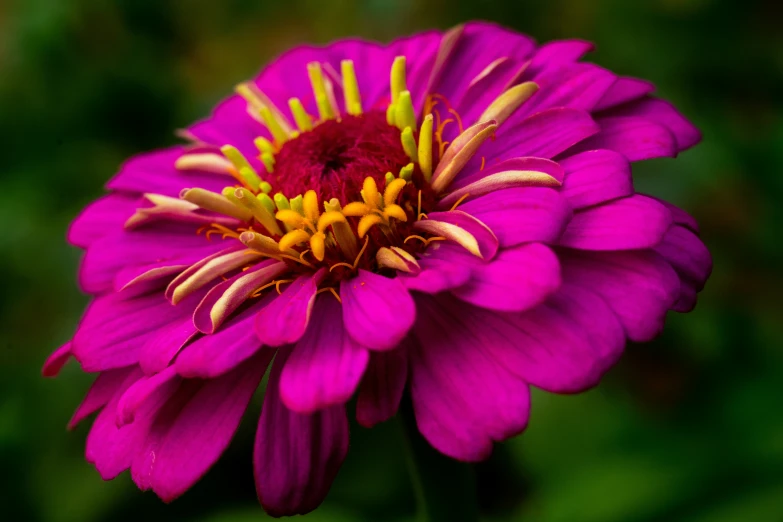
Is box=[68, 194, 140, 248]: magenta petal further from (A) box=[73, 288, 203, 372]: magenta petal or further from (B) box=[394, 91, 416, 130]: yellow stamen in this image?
(B) box=[394, 91, 416, 130]: yellow stamen

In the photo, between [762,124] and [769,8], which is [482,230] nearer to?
[762,124]

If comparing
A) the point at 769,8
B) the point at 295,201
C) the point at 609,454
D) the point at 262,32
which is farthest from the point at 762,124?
the point at 262,32

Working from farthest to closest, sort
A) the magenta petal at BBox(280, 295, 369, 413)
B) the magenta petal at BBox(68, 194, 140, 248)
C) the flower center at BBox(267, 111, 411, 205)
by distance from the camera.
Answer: the magenta petal at BBox(68, 194, 140, 248) < the flower center at BBox(267, 111, 411, 205) < the magenta petal at BBox(280, 295, 369, 413)

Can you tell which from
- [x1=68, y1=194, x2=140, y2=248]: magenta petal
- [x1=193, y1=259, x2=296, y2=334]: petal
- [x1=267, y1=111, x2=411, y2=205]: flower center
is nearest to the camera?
[x1=193, y1=259, x2=296, y2=334]: petal

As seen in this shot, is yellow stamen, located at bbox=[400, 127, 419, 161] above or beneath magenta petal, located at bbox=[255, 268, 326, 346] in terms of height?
above

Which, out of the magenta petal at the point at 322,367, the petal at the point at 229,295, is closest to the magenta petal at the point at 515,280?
the magenta petal at the point at 322,367

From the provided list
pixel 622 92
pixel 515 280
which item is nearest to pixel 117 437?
pixel 515 280

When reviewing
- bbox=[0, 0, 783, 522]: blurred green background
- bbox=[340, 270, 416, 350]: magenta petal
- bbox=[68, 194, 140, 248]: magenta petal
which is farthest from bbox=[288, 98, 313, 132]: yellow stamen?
bbox=[0, 0, 783, 522]: blurred green background

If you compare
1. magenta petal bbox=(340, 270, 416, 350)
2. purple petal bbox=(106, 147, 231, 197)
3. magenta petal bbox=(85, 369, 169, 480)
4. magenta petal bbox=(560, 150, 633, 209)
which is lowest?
magenta petal bbox=(85, 369, 169, 480)
